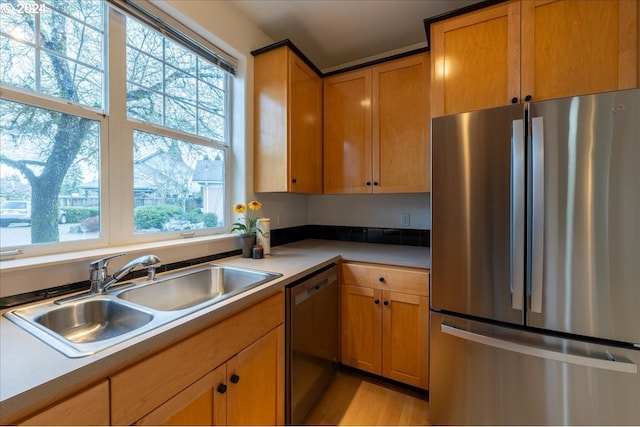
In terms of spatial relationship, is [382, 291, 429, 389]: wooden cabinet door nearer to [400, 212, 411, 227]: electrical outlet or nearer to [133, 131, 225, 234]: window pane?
[400, 212, 411, 227]: electrical outlet

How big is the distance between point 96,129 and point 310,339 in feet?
5.06

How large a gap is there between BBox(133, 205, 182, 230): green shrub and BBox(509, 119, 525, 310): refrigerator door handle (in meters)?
1.82

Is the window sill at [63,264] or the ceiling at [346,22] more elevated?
the ceiling at [346,22]

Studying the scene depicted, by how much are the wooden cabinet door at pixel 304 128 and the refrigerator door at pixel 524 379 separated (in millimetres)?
1295

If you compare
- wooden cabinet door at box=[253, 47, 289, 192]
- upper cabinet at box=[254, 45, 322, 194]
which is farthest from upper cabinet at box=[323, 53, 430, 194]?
wooden cabinet door at box=[253, 47, 289, 192]

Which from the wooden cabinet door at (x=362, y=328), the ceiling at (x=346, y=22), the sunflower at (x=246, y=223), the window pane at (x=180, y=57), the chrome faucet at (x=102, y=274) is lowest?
the wooden cabinet door at (x=362, y=328)

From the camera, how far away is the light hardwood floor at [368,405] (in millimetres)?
1530

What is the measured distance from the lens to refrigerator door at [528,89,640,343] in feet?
3.41

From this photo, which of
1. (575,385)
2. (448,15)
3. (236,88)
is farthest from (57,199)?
(575,385)

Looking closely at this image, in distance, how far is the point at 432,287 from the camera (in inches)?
56.4

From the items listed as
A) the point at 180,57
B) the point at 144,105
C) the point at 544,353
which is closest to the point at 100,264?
the point at 144,105

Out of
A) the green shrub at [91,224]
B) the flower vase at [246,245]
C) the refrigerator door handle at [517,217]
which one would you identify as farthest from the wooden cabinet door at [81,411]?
the refrigerator door handle at [517,217]

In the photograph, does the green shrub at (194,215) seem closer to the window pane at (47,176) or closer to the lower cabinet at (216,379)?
the window pane at (47,176)

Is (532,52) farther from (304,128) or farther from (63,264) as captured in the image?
(63,264)
